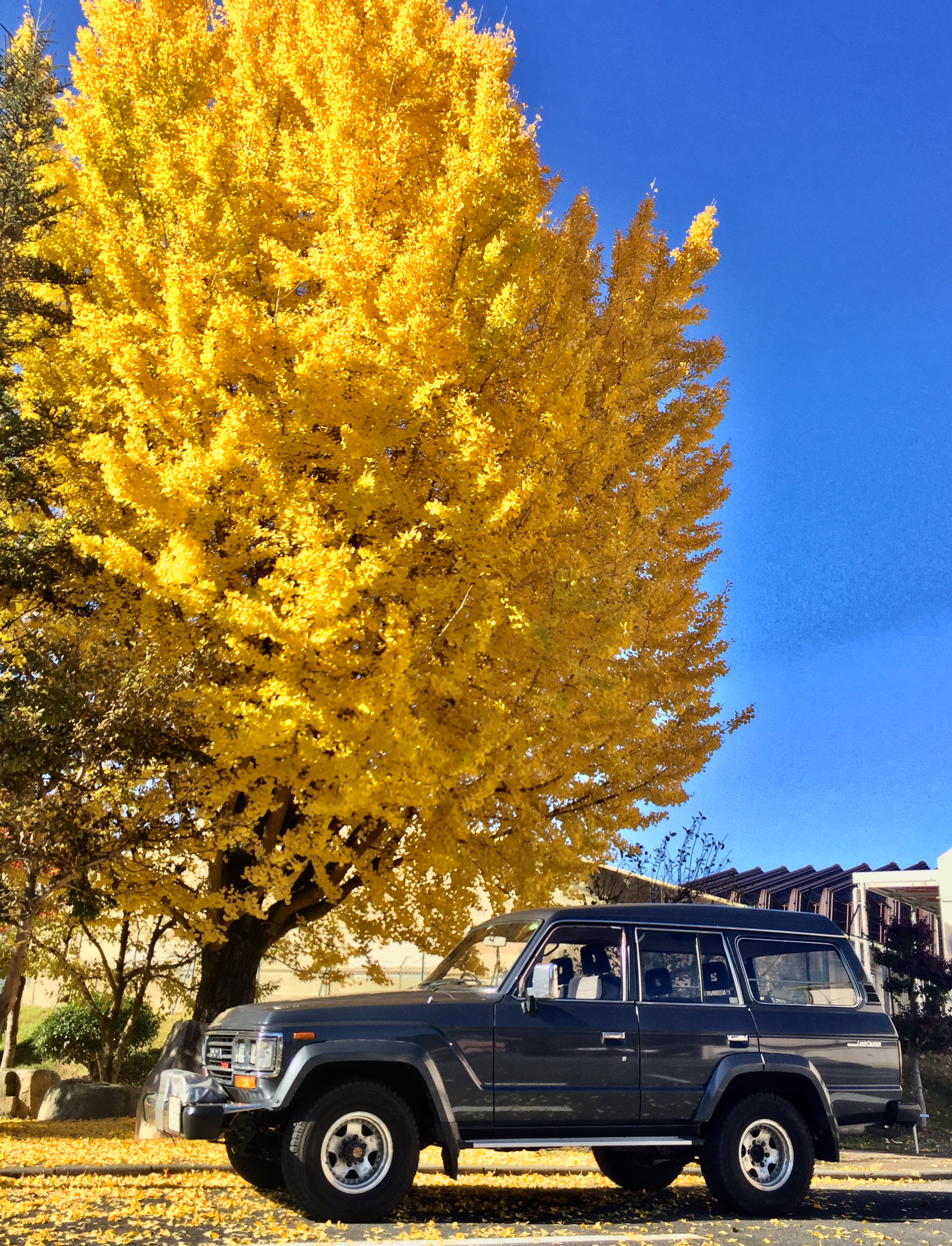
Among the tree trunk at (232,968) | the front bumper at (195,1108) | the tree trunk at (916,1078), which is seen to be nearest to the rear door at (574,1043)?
the front bumper at (195,1108)

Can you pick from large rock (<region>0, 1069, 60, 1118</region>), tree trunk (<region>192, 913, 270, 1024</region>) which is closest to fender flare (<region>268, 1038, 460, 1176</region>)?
tree trunk (<region>192, 913, 270, 1024</region>)

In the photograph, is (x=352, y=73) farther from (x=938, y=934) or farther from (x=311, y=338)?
(x=938, y=934)

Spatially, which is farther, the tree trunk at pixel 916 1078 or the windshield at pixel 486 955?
the tree trunk at pixel 916 1078

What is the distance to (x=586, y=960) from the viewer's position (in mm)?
6305

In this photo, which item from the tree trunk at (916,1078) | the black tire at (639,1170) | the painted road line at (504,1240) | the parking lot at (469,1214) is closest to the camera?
the painted road line at (504,1240)

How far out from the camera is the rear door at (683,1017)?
243 inches

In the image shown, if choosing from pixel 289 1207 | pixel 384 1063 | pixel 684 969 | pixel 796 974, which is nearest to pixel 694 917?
pixel 684 969

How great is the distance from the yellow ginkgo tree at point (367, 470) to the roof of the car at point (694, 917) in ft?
6.52

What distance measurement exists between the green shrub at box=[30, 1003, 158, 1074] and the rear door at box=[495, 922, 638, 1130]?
40.7 ft

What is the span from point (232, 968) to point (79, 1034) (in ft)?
25.6

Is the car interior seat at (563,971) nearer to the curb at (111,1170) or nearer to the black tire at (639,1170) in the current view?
the black tire at (639,1170)

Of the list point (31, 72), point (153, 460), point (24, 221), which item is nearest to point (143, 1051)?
point (153, 460)

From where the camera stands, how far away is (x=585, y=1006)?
6.12 m

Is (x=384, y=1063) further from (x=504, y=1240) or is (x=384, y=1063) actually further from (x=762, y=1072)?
(x=762, y=1072)
